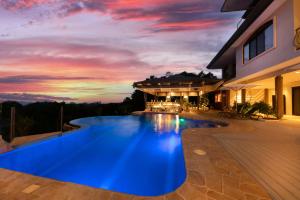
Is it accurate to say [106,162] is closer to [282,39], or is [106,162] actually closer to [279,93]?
[282,39]

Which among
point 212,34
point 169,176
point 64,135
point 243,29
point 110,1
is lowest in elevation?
point 169,176

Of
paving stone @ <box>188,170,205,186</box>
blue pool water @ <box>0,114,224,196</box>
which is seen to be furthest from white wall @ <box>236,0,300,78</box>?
paving stone @ <box>188,170,205,186</box>

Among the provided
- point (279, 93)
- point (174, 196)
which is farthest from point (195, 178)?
point (279, 93)

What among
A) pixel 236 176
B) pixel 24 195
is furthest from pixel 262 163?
pixel 24 195

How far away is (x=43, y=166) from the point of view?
533 cm

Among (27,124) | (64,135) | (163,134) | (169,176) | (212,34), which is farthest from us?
(212,34)

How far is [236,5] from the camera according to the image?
58.1 feet

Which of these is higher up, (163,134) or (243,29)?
(243,29)

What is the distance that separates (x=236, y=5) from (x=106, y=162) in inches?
751

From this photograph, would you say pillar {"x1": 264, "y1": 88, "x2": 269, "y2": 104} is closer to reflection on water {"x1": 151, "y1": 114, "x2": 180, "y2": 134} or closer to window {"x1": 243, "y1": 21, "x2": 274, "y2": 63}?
window {"x1": 243, "y1": 21, "x2": 274, "y2": 63}

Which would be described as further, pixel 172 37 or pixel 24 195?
pixel 172 37

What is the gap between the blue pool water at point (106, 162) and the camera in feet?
14.8

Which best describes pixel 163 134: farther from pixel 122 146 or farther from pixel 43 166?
pixel 43 166

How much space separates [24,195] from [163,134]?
7.46 metres
